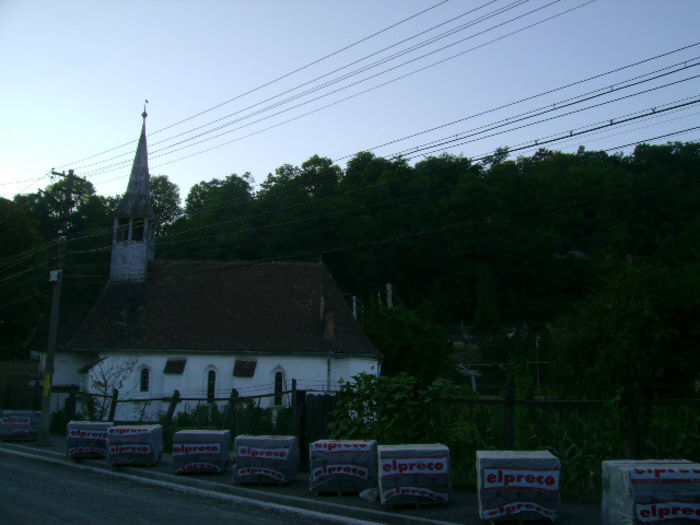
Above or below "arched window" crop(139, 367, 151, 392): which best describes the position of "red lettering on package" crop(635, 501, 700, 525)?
below

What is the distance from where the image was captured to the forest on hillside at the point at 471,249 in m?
23.5

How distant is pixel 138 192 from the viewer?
40.9 m

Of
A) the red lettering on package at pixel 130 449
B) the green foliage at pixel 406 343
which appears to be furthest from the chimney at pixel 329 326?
the red lettering on package at pixel 130 449

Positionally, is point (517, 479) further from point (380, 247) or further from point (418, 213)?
point (380, 247)

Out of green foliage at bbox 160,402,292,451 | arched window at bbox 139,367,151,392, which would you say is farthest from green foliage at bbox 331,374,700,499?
arched window at bbox 139,367,151,392

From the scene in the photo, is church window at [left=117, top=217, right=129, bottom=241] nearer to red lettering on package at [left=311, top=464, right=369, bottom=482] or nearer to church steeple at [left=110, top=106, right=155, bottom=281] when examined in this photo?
church steeple at [left=110, top=106, right=155, bottom=281]

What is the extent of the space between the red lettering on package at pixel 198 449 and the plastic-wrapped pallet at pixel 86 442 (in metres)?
4.22

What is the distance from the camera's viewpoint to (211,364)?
117 feet

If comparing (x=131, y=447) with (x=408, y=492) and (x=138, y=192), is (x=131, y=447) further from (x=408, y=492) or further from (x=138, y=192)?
(x=138, y=192)

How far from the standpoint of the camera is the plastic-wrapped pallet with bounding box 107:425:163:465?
16562mm

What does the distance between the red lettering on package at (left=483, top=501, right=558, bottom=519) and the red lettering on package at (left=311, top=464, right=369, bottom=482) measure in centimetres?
324

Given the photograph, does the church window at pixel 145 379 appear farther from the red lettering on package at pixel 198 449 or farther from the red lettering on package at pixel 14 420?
the red lettering on package at pixel 198 449

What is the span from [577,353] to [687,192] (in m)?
39.3

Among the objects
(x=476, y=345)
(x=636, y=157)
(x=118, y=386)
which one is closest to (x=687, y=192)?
(x=476, y=345)
